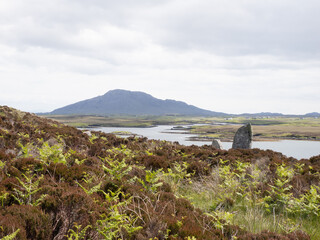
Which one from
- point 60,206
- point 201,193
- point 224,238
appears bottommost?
point 201,193

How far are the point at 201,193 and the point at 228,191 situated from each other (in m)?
0.76

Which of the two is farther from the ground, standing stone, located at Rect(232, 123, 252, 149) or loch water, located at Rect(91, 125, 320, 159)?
standing stone, located at Rect(232, 123, 252, 149)

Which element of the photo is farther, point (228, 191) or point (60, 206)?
point (228, 191)

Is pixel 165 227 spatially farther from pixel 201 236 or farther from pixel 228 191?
pixel 228 191

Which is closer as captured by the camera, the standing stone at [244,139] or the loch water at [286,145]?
the standing stone at [244,139]

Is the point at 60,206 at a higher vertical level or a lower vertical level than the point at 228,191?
higher

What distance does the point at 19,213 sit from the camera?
2.99 m

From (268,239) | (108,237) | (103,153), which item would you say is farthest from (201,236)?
(103,153)

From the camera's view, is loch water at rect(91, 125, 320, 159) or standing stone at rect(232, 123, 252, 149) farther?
loch water at rect(91, 125, 320, 159)

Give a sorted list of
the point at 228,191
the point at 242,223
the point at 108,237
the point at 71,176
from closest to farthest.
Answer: the point at 108,237
the point at 242,223
the point at 71,176
the point at 228,191

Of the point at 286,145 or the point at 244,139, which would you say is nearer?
the point at 244,139

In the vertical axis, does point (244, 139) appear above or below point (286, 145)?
above

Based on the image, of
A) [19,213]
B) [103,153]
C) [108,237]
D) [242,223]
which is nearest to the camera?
[108,237]

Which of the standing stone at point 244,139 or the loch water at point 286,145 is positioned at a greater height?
the standing stone at point 244,139
